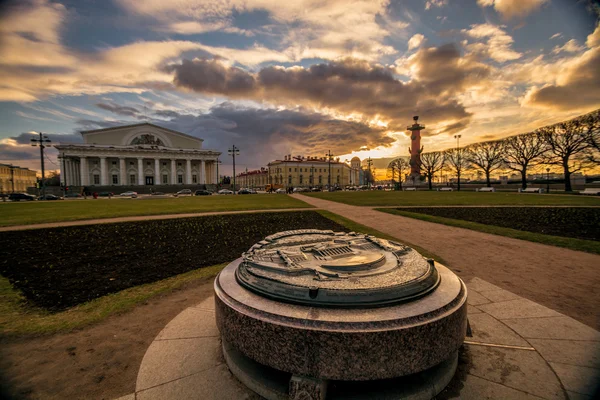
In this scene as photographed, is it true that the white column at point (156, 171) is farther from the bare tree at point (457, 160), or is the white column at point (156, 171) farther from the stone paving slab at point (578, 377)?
the stone paving slab at point (578, 377)

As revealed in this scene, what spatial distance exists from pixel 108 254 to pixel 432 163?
252 feet

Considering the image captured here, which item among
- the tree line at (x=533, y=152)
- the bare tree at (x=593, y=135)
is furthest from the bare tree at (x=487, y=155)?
the bare tree at (x=593, y=135)

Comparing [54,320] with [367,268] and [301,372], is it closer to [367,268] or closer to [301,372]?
[301,372]

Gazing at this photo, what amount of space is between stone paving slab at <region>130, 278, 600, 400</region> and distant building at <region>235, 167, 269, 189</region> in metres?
113

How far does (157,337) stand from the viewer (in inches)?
133

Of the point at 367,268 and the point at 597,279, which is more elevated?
the point at 367,268

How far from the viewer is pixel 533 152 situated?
158 feet

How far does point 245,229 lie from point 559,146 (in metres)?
55.8

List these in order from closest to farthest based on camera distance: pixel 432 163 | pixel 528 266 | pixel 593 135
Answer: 1. pixel 528 266
2. pixel 593 135
3. pixel 432 163

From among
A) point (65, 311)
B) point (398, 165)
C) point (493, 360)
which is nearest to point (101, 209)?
point (65, 311)

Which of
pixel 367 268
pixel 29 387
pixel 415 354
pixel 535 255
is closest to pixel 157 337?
pixel 29 387

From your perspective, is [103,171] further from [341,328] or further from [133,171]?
[341,328]

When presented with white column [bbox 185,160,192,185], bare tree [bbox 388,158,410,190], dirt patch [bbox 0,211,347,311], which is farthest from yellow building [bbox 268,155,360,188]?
dirt patch [bbox 0,211,347,311]

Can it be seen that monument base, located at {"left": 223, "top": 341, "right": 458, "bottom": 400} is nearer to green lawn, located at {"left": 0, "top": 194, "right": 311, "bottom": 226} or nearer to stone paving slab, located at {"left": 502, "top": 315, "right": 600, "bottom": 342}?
stone paving slab, located at {"left": 502, "top": 315, "right": 600, "bottom": 342}
